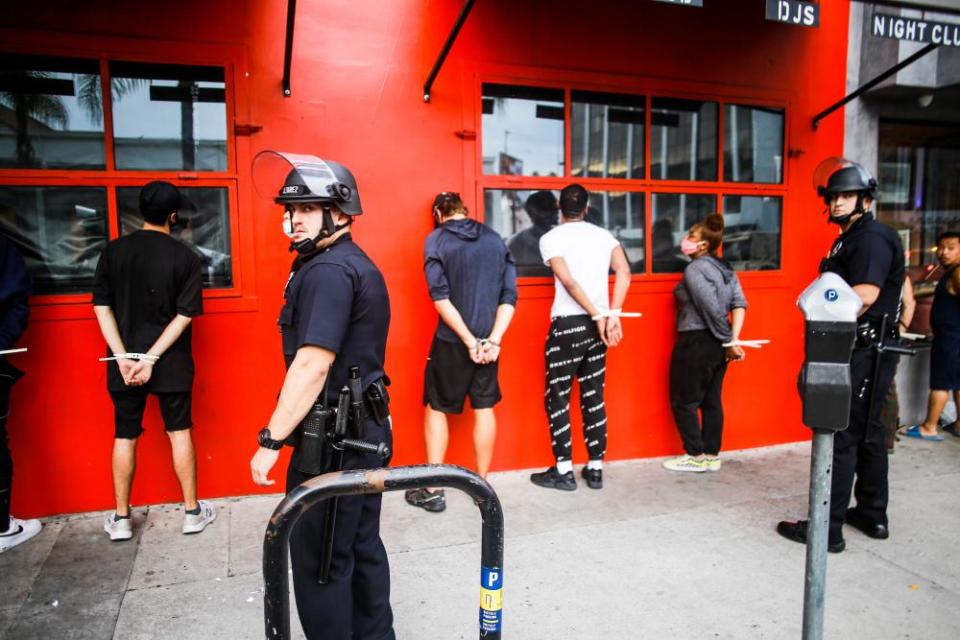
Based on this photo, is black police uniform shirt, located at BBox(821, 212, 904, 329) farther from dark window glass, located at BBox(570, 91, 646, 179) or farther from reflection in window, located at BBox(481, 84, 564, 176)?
reflection in window, located at BBox(481, 84, 564, 176)

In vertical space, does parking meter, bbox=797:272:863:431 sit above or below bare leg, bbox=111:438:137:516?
above

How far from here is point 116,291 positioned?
363cm

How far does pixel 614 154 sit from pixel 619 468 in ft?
7.71

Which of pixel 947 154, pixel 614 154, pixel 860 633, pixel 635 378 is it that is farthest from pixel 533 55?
pixel 947 154

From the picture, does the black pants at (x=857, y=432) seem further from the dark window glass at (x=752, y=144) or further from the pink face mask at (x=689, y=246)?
the dark window glass at (x=752, y=144)

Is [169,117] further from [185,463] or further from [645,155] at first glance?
[645,155]

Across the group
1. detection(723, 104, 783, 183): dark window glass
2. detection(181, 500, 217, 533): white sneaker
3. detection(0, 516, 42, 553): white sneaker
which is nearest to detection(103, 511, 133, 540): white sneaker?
detection(181, 500, 217, 533): white sneaker

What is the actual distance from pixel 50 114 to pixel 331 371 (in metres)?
2.71

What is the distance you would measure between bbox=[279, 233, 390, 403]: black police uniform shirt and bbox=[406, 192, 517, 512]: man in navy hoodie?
1476mm

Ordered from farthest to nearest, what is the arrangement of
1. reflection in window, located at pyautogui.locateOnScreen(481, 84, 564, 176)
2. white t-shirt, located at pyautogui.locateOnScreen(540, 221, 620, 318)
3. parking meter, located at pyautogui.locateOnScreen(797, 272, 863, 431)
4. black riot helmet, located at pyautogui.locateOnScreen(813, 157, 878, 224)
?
reflection in window, located at pyautogui.locateOnScreen(481, 84, 564, 176) → white t-shirt, located at pyautogui.locateOnScreen(540, 221, 620, 318) → black riot helmet, located at pyautogui.locateOnScreen(813, 157, 878, 224) → parking meter, located at pyautogui.locateOnScreen(797, 272, 863, 431)

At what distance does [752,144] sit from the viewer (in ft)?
17.6

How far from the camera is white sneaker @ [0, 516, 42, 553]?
359cm

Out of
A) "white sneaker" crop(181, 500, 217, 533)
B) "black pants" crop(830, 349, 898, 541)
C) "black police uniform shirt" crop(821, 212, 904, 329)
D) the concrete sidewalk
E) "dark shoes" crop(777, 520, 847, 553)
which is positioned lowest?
the concrete sidewalk

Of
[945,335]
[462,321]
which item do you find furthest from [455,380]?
[945,335]
